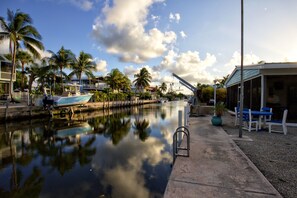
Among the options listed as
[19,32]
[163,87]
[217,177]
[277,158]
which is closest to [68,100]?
[19,32]

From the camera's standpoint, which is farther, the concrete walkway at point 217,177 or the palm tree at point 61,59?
the palm tree at point 61,59

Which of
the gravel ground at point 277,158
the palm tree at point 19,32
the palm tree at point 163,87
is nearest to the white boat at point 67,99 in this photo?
the palm tree at point 19,32

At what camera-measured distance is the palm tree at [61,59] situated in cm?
2472

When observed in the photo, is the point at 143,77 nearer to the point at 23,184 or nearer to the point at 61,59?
the point at 61,59

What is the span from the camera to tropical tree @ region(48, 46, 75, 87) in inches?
973

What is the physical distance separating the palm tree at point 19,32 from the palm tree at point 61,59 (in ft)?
15.7

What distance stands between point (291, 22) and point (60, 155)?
12.5m

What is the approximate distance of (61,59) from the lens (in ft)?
81.6

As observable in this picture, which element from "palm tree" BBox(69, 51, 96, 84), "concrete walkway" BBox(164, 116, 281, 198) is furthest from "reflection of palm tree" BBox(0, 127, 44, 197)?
"palm tree" BBox(69, 51, 96, 84)

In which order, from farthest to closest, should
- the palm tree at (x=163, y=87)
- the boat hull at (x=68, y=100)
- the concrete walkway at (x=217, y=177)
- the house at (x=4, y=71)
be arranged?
the palm tree at (x=163, y=87), the house at (x=4, y=71), the boat hull at (x=68, y=100), the concrete walkway at (x=217, y=177)

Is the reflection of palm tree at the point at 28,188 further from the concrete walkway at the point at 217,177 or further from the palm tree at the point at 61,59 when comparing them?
the palm tree at the point at 61,59

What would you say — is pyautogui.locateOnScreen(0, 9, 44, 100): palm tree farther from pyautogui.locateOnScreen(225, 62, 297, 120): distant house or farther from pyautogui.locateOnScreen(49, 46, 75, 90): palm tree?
pyautogui.locateOnScreen(225, 62, 297, 120): distant house

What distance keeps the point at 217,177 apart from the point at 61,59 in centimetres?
2648

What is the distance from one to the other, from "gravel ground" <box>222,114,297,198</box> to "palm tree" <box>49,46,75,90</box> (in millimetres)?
25153
